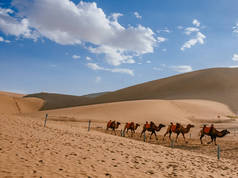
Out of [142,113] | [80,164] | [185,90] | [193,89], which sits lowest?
[80,164]

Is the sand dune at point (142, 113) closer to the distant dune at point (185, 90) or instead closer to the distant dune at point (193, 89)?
the distant dune at point (193, 89)

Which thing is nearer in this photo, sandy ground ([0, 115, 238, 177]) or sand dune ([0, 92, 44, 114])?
sandy ground ([0, 115, 238, 177])

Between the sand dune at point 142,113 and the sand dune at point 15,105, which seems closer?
the sand dune at point 142,113

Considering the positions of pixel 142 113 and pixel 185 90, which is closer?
pixel 142 113

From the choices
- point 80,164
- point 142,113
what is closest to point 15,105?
point 142,113

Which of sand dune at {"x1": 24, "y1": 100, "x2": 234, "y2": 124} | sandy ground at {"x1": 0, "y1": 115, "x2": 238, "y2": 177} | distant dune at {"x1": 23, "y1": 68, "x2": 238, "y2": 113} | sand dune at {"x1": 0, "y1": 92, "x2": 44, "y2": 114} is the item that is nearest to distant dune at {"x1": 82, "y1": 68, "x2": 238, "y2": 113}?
distant dune at {"x1": 23, "y1": 68, "x2": 238, "y2": 113}

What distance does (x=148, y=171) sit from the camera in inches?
281

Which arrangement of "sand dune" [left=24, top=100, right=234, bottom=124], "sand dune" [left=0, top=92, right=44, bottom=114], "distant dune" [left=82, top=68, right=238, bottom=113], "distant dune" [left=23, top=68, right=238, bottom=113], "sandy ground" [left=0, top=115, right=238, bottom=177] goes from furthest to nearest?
"distant dune" [left=23, top=68, right=238, bottom=113] → "distant dune" [left=82, top=68, right=238, bottom=113] → "sand dune" [left=0, top=92, right=44, bottom=114] → "sand dune" [left=24, top=100, right=234, bottom=124] → "sandy ground" [left=0, top=115, right=238, bottom=177]

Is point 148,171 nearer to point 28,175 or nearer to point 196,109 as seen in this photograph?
point 28,175

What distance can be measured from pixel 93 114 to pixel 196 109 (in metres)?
23.4

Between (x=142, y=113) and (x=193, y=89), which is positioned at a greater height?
(x=193, y=89)

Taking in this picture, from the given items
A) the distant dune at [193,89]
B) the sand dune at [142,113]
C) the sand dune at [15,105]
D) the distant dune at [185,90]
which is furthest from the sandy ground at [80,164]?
the distant dune at [185,90]

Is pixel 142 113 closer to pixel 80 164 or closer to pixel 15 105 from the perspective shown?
pixel 80 164

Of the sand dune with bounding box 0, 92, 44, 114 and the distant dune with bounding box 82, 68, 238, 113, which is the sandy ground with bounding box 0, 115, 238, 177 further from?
the distant dune with bounding box 82, 68, 238, 113
